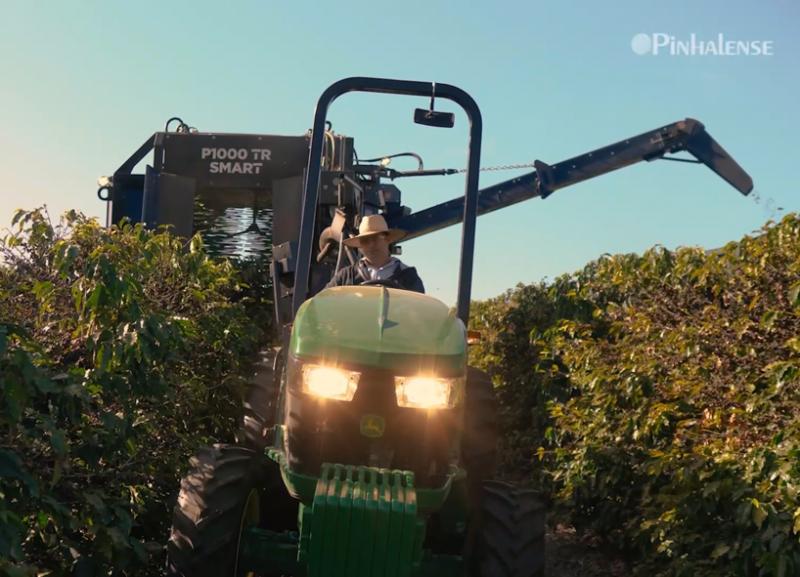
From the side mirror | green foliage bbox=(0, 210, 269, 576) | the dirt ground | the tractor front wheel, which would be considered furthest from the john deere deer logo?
the dirt ground

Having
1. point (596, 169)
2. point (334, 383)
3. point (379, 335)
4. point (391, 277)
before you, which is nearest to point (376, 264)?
point (391, 277)

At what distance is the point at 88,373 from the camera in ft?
12.6

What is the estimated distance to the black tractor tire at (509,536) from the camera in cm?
380

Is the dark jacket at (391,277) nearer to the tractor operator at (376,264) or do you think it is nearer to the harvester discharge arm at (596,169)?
the tractor operator at (376,264)

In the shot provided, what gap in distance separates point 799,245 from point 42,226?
14.0 feet

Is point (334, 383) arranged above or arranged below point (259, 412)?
above

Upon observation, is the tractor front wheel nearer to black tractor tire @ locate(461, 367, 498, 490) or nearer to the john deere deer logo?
the john deere deer logo

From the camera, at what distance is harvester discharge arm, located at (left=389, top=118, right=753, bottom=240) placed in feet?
30.1

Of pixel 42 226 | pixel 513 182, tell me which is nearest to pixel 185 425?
pixel 42 226

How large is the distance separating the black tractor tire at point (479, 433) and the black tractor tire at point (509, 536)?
543mm

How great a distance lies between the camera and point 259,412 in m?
4.55

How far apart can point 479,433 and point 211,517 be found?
174cm

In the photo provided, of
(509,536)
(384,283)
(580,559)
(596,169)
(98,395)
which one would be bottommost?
(580,559)

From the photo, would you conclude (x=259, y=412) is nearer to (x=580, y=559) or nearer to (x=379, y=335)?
(x=379, y=335)
